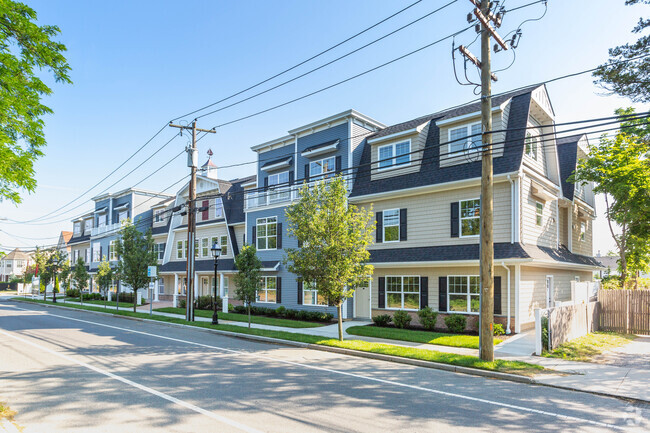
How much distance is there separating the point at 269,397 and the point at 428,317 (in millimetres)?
11503

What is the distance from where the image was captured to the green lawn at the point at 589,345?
13.1 metres

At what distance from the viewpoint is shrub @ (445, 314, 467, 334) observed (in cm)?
1742

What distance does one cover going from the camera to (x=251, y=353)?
1364 cm

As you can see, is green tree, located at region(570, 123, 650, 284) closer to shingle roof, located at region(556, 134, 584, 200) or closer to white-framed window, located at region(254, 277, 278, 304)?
shingle roof, located at region(556, 134, 584, 200)

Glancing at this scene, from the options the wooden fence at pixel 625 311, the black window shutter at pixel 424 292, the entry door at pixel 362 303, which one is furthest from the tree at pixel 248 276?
the wooden fence at pixel 625 311

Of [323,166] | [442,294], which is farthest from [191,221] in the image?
[442,294]

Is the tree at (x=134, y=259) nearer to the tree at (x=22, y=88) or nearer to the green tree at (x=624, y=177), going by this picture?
the tree at (x=22, y=88)

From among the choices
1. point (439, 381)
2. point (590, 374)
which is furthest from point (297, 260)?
point (590, 374)

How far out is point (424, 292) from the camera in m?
19.7

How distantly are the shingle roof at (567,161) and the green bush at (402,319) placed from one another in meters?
11.4

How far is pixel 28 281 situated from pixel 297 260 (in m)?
63.1

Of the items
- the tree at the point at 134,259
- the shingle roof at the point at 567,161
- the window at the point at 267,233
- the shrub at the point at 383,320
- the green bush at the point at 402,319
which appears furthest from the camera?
the tree at the point at 134,259

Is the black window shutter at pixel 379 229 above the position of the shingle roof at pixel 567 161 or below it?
below

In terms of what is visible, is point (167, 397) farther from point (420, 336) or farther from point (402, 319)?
point (402, 319)
